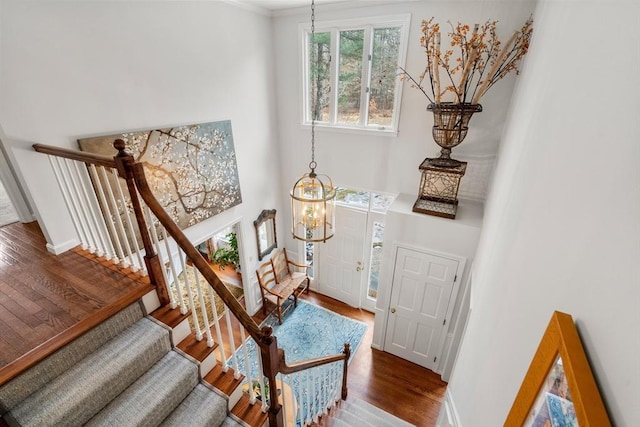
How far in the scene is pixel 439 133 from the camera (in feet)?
10.3

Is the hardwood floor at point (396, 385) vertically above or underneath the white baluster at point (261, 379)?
underneath

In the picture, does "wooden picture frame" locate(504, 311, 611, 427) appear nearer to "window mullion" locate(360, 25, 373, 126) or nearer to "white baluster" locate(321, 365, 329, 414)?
"white baluster" locate(321, 365, 329, 414)

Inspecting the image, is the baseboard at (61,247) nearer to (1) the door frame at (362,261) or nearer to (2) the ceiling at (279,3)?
(2) the ceiling at (279,3)

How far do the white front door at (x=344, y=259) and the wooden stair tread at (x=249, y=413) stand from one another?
3.19 meters

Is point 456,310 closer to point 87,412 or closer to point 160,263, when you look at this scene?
point 160,263

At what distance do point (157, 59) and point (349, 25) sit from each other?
244cm

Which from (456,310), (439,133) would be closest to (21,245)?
(439,133)

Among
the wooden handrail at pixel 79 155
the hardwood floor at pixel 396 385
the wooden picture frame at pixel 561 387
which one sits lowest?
the hardwood floor at pixel 396 385

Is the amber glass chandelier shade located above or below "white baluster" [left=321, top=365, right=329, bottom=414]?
above

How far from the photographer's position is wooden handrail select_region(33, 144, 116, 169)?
6.35 feet

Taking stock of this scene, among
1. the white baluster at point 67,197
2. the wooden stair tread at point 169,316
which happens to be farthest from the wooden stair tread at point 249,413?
the white baluster at point 67,197

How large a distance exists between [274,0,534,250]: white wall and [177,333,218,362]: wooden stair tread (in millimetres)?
3153

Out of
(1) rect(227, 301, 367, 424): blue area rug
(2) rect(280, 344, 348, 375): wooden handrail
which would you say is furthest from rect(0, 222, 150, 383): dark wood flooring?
(1) rect(227, 301, 367, 424): blue area rug

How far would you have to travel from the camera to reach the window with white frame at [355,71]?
12.3 feet
